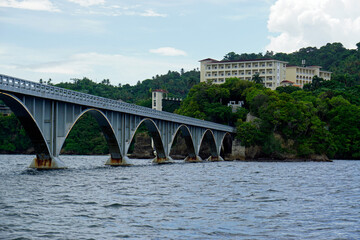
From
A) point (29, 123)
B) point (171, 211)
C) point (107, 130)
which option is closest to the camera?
point (171, 211)

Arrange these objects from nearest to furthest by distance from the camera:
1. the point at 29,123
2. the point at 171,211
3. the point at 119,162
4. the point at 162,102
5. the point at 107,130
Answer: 1. the point at 171,211
2. the point at 29,123
3. the point at 107,130
4. the point at 119,162
5. the point at 162,102

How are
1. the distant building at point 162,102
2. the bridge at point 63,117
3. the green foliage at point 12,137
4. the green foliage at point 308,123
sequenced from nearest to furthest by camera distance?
the bridge at point 63,117 < the green foliage at point 308,123 < the distant building at point 162,102 < the green foliage at point 12,137

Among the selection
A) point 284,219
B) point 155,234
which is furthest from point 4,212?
point 284,219

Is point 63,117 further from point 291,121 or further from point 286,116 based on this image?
point 291,121

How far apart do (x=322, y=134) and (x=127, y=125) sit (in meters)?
63.3

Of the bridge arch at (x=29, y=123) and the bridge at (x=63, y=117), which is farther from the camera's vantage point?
the bridge at (x=63, y=117)

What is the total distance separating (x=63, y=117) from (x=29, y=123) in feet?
21.1

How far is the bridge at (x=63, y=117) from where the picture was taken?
173 ft

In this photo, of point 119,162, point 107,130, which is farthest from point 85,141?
point 107,130

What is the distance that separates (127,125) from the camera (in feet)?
261

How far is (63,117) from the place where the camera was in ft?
199

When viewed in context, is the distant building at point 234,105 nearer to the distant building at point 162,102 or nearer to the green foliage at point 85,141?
the distant building at point 162,102

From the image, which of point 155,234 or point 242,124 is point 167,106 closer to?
point 242,124

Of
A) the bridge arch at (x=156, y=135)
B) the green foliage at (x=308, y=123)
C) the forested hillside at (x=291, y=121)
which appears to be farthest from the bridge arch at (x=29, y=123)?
the green foliage at (x=308, y=123)
